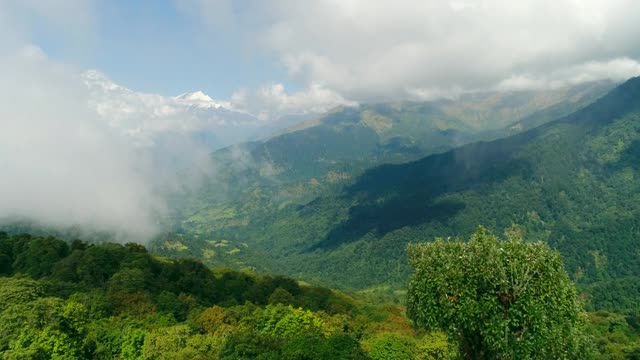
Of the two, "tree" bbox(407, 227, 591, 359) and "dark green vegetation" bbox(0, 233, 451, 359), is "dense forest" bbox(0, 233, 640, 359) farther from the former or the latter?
"tree" bbox(407, 227, 591, 359)

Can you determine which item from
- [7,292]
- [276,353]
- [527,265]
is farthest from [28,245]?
[527,265]

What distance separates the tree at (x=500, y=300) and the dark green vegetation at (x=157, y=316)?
1891cm

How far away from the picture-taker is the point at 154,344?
73.0m

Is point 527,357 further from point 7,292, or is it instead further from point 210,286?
point 210,286

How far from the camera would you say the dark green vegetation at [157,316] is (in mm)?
64938

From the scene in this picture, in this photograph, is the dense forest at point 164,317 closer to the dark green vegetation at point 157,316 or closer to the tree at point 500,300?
the dark green vegetation at point 157,316

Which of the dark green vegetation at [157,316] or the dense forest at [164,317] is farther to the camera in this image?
the dark green vegetation at [157,316]

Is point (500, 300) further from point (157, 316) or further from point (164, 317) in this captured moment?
point (157, 316)

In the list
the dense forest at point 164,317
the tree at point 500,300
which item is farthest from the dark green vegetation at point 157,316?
the tree at point 500,300

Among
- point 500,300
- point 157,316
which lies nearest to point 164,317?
point 157,316

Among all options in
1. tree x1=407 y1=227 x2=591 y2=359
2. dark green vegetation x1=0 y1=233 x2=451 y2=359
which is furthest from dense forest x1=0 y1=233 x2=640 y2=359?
tree x1=407 y1=227 x2=591 y2=359

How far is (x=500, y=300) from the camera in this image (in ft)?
153

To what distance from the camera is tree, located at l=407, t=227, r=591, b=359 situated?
4469 centimetres

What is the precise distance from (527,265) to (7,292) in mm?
79673
